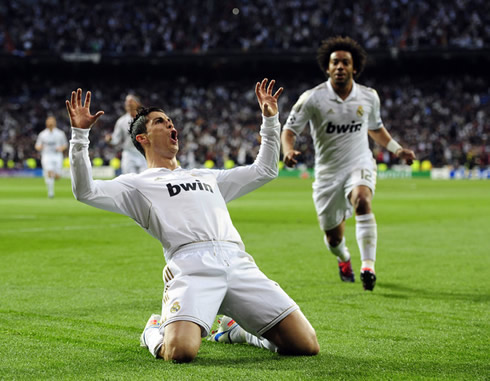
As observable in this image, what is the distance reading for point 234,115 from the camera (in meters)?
48.1

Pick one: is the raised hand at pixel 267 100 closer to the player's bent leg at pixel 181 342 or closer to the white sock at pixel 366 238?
the player's bent leg at pixel 181 342

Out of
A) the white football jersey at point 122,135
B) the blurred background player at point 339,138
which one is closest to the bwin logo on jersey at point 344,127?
the blurred background player at point 339,138

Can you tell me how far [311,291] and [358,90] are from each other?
2.42 m

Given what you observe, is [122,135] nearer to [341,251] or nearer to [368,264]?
[341,251]

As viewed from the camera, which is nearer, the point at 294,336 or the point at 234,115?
the point at 294,336

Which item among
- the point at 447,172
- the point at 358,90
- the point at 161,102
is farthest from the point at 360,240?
the point at 161,102

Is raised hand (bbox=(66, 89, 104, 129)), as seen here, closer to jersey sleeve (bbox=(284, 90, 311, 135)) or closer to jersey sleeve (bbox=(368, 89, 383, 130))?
jersey sleeve (bbox=(284, 90, 311, 135))

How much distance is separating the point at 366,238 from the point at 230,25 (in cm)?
4476

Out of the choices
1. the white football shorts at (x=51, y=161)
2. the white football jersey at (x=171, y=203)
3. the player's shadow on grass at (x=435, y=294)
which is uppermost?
the white football jersey at (x=171, y=203)

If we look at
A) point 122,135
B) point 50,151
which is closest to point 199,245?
point 122,135

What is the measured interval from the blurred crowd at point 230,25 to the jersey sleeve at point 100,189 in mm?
43625

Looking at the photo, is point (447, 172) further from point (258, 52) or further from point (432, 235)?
point (432, 235)

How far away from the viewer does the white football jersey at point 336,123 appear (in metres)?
7.90

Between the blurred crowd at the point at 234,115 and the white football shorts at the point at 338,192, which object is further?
the blurred crowd at the point at 234,115
